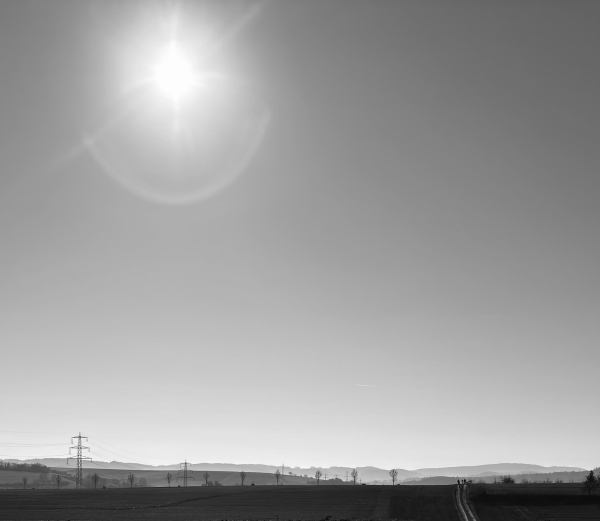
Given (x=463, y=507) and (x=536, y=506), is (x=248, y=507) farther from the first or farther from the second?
(x=536, y=506)

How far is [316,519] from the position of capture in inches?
3366

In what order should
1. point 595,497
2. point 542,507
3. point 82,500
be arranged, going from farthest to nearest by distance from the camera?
1. point 82,500
2. point 595,497
3. point 542,507

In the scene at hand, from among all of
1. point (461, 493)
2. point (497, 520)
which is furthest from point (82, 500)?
point (497, 520)

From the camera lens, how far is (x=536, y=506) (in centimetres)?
10312

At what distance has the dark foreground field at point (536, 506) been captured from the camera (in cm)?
8644

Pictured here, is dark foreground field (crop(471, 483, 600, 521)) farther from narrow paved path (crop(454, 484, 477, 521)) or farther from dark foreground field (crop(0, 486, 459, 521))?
dark foreground field (crop(0, 486, 459, 521))

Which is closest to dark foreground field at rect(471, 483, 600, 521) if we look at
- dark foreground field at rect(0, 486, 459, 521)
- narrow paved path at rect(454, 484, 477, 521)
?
narrow paved path at rect(454, 484, 477, 521)

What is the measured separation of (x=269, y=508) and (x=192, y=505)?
58.3ft

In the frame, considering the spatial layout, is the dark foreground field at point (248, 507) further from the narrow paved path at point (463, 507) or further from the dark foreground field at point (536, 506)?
the dark foreground field at point (536, 506)

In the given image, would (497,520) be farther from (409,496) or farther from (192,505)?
(192,505)

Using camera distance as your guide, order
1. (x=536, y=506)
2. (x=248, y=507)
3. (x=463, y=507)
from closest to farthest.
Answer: (x=463, y=507) → (x=536, y=506) → (x=248, y=507)

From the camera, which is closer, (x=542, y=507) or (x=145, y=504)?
(x=542, y=507)

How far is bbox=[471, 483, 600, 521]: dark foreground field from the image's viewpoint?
284ft

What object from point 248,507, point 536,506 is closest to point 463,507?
point 536,506
